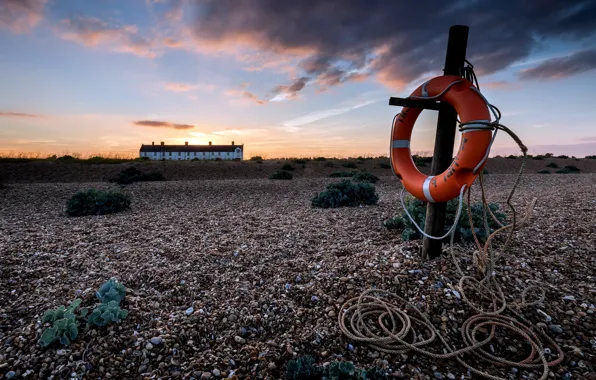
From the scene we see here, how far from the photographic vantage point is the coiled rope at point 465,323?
2586mm

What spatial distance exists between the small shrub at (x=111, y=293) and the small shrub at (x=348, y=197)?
5568 millimetres

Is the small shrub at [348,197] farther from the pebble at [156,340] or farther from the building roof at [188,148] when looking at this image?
the building roof at [188,148]

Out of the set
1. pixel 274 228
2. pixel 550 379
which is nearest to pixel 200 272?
pixel 274 228

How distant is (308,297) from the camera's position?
3.41 metres

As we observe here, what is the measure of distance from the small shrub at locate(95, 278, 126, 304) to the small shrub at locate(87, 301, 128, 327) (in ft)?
0.45

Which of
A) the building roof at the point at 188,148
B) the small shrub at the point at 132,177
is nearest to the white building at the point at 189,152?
the building roof at the point at 188,148

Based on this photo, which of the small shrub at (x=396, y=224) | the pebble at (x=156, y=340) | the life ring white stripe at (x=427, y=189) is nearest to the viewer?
the pebble at (x=156, y=340)

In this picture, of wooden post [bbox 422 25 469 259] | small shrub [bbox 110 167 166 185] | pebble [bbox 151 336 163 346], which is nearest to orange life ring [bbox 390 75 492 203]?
wooden post [bbox 422 25 469 259]

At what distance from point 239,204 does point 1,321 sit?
21.0ft

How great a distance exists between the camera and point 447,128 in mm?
3576

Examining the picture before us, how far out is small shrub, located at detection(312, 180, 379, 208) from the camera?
8203 millimetres

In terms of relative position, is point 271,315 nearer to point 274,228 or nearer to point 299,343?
point 299,343

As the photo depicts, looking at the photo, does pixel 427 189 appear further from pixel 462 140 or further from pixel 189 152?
pixel 189 152

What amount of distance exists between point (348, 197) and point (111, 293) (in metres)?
6.07
